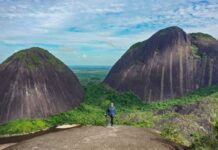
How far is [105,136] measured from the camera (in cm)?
3644

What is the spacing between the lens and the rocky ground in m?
33.0

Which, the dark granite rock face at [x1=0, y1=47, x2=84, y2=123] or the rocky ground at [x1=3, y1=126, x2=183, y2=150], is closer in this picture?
the rocky ground at [x1=3, y1=126, x2=183, y2=150]

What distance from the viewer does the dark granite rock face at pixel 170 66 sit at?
349ft

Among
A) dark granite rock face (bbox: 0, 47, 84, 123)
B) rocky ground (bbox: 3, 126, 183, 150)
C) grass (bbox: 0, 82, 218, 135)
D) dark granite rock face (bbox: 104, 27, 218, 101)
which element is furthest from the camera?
dark granite rock face (bbox: 104, 27, 218, 101)

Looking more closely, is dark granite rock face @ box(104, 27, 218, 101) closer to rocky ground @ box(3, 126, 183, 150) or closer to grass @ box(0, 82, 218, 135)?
grass @ box(0, 82, 218, 135)

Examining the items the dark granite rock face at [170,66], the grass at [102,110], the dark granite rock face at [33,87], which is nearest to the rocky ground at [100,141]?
the grass at [102,110]

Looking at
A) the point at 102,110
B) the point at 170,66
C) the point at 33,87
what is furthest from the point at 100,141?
the point at 170,66

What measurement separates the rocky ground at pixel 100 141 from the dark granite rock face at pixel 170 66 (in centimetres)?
6778

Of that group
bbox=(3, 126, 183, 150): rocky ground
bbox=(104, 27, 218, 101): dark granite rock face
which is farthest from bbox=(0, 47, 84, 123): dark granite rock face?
bbox=(3, 126, 183, 150): rocky ground

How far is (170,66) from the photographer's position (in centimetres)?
10825

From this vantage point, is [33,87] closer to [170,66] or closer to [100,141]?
[170,66]

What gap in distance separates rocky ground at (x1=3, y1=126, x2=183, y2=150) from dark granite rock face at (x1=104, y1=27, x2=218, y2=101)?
67.8 metres

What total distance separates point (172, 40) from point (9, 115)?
58835mm

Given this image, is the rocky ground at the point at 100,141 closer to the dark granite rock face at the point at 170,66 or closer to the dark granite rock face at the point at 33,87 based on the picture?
the dark granite rock face at the point at 33,87
